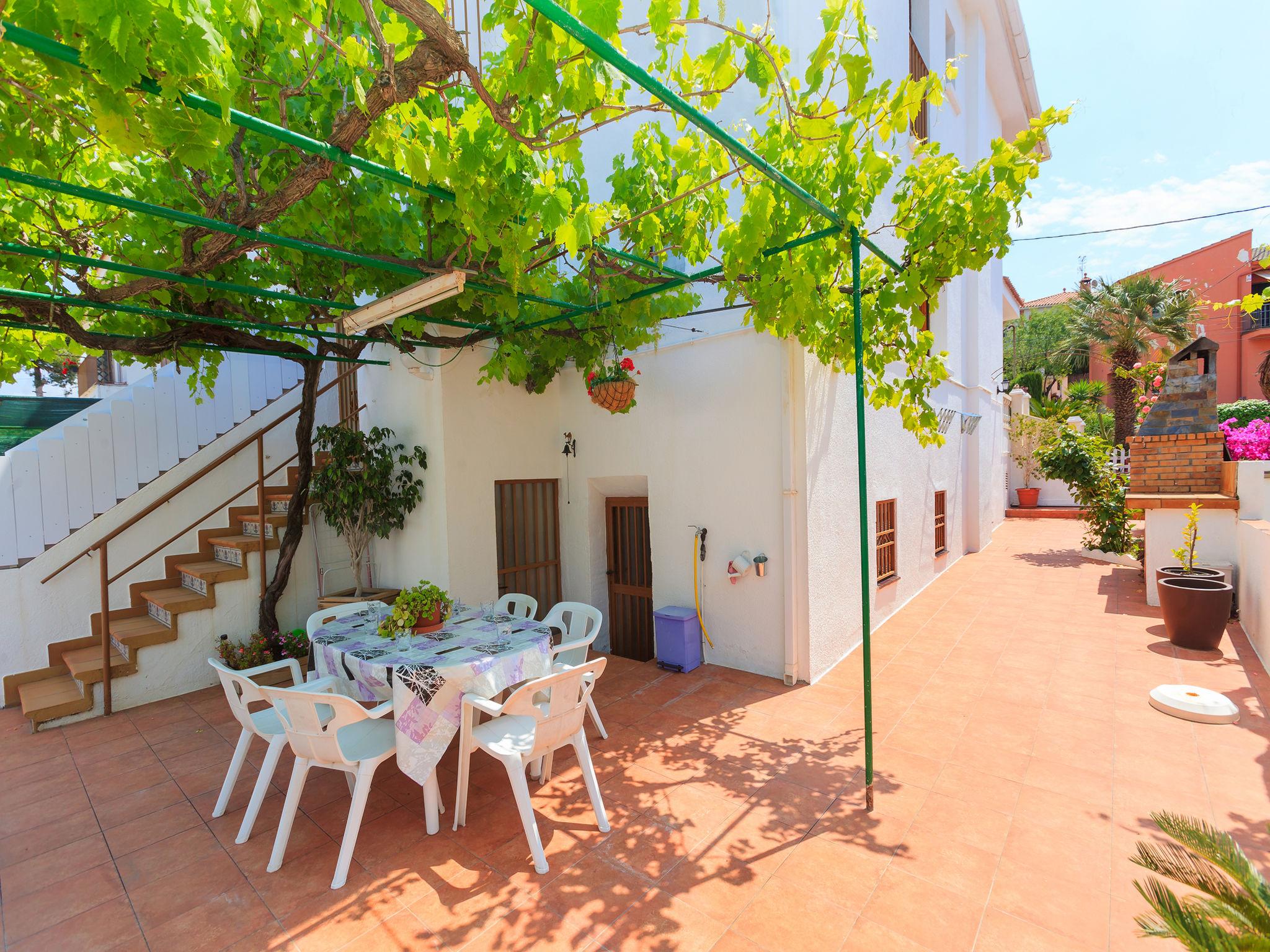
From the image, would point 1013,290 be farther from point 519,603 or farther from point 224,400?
point 224,400

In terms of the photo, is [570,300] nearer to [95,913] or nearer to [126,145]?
[126,145]

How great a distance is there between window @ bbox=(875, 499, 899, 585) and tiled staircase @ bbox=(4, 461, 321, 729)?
21.1 feet

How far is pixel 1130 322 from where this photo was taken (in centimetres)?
1534

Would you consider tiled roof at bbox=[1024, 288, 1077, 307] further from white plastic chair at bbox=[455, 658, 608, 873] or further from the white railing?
white plastic chair at bbox=[455, 658, 608, 873]

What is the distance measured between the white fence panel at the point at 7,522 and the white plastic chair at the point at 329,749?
4.18 meters

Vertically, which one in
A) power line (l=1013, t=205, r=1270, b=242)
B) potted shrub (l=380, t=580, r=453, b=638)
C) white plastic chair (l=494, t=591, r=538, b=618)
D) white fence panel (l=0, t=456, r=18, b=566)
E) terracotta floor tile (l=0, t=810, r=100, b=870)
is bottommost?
terracotta floor tile (l=0, t=810, r=100, b=870)

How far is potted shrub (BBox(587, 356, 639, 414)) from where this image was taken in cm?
502

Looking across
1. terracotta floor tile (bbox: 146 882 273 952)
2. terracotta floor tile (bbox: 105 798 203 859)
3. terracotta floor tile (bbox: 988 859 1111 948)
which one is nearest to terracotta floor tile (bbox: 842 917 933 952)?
terracotta floor tile (bbox: 988 859 1111 948)

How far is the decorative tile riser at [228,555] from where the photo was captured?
573 centimetres

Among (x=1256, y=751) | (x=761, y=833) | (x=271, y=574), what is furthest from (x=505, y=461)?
(x=1256, y=751)

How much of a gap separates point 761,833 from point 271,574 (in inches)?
213

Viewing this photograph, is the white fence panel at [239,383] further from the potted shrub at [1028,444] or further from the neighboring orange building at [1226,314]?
the neighboring orange building at [1226,314]

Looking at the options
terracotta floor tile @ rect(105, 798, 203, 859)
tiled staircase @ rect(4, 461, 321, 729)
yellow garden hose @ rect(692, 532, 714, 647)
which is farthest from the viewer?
yellow garden hose @ rect(692, 532, 714, 647)

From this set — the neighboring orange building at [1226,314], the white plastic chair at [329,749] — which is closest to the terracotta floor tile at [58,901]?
the white plastic chair at [329,749]
